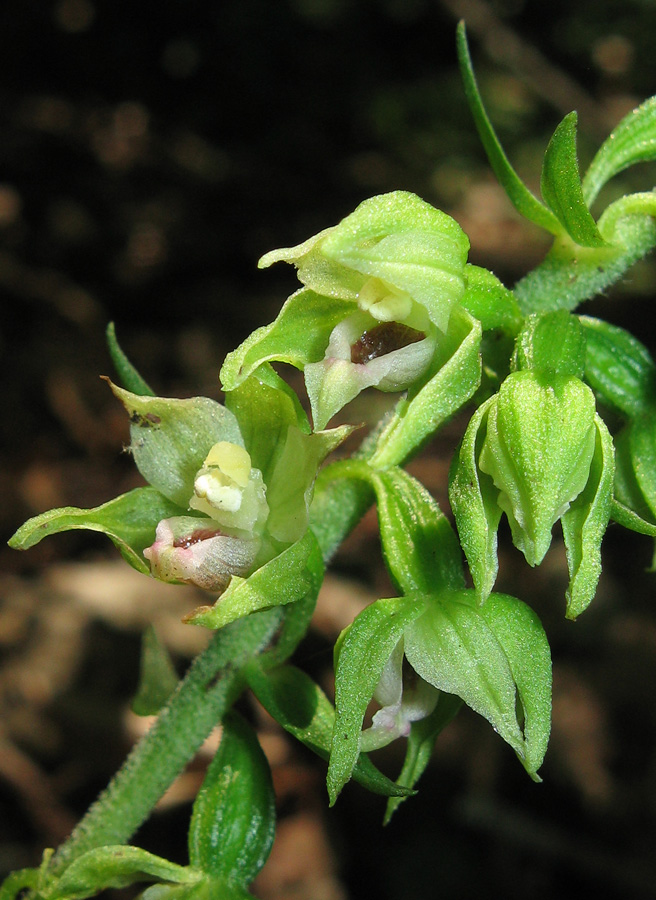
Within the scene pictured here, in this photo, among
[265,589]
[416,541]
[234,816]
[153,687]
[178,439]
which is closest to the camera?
[265,589]

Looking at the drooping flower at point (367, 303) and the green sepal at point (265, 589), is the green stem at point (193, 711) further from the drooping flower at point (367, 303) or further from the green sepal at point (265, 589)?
the drooping flower at point (367, 303)

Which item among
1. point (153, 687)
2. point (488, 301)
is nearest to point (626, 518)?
point (488, 301)

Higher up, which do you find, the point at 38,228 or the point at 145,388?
the point at 145,388

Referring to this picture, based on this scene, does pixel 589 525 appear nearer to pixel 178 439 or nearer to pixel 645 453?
pixel 645 453

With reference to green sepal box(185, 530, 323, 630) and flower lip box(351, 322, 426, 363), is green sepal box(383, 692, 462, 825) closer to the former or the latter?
green sepal box(185, 530, 323, 630)

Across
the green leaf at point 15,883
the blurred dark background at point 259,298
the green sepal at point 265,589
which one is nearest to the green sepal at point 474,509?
the green sepal at point 265,589

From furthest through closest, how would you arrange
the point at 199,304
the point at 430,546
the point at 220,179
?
1. the point at 220,179
2. the point at 199,304
3. the point at 430,546

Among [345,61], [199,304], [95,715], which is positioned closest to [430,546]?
[95,715]

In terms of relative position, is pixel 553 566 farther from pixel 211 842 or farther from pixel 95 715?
pixel 211 842
